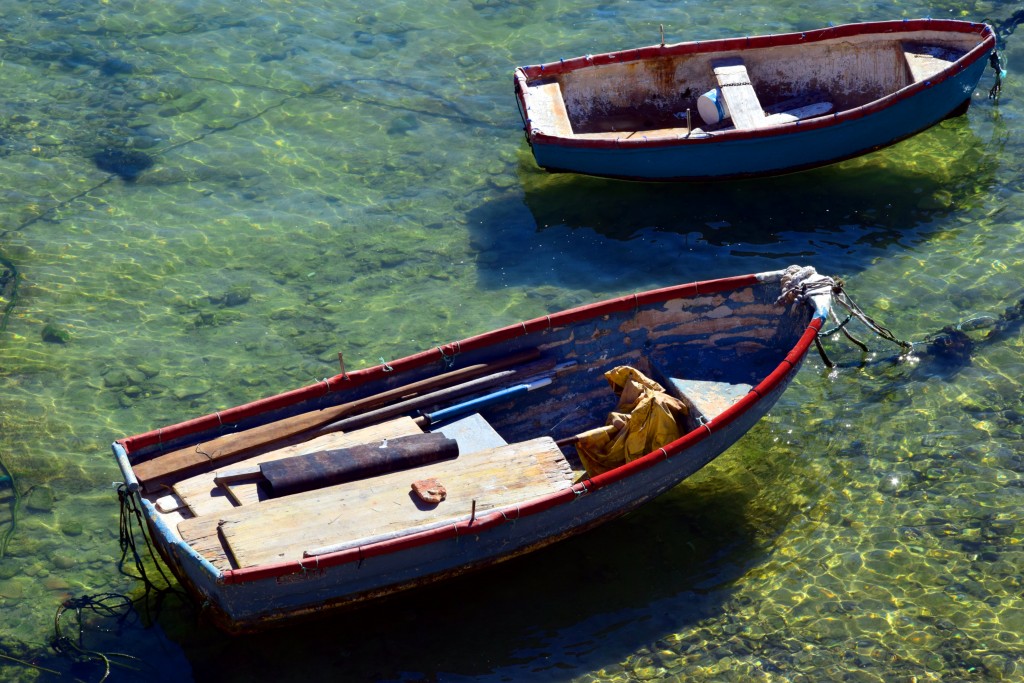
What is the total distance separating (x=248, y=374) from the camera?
1210 cm

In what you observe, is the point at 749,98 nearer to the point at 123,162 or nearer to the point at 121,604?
the point at 123,162

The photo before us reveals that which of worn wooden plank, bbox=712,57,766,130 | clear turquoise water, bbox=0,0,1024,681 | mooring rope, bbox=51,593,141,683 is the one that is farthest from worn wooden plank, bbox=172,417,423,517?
worn wooden plank, bbox=712,57,766,130

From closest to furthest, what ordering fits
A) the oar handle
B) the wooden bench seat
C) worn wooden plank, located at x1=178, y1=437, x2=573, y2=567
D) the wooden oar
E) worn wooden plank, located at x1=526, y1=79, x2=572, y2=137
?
worn wooden plank, located at x1=178, y1=437, x2=573, y2=567 → the wooden oar → the oar handle → worn wooden plank, located at x1=526, y1=79, x2=572, y2=137 → the wooden bench seat

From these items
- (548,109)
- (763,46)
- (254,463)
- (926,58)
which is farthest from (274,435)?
(926,58)

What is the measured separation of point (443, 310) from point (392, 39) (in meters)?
7.56

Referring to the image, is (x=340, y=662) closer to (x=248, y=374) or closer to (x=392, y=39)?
(x=248, y=374)

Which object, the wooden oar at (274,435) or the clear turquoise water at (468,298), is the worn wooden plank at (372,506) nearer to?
the wooden oar at (274,435)

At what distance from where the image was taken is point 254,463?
30.6 ft

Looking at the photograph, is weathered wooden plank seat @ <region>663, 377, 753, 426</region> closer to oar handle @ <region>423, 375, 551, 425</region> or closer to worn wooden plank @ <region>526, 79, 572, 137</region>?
oar handle @ <region>423, 375, 551, 425</region>

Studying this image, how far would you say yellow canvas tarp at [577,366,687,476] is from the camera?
387 inches

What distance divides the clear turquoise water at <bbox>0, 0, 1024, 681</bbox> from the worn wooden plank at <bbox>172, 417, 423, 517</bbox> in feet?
3.85

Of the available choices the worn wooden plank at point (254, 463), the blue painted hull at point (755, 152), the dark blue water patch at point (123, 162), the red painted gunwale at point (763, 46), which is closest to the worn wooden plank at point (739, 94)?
the red painted gunwale at point (763, 46)

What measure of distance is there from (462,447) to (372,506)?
132 cm

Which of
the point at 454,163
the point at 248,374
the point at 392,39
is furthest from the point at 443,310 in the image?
the point at 392,39
